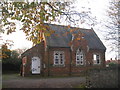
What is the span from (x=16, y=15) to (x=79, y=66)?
772 inches

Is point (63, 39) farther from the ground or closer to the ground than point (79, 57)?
farther from the ground

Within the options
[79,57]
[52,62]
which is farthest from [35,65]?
[79,57]

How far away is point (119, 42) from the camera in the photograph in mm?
16109

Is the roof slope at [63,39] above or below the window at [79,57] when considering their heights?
above

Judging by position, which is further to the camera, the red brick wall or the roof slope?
the roof slope

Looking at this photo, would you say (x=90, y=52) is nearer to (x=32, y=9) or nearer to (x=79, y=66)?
(x=79, y=66)

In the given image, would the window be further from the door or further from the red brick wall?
the door

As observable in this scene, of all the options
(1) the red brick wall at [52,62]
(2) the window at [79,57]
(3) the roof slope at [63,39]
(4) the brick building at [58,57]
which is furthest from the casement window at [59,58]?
(2) the window at [79,57]

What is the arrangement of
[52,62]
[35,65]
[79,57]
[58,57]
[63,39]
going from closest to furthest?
[52,62], [35,65], [58,57], [79,57], [63,39]

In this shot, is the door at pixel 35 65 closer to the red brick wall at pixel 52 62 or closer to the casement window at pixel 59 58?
the red brick wall at pixel 52 62

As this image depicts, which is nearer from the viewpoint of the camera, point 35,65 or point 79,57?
point 35,65

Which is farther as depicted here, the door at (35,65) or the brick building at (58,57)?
the door at (35,65)

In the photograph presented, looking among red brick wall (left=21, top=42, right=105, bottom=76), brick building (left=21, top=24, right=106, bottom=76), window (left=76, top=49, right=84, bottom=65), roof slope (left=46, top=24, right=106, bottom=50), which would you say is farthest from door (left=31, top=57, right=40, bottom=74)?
window (left=76, top=49, right=84, bottom=65)

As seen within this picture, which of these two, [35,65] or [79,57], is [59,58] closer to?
[79,57]
